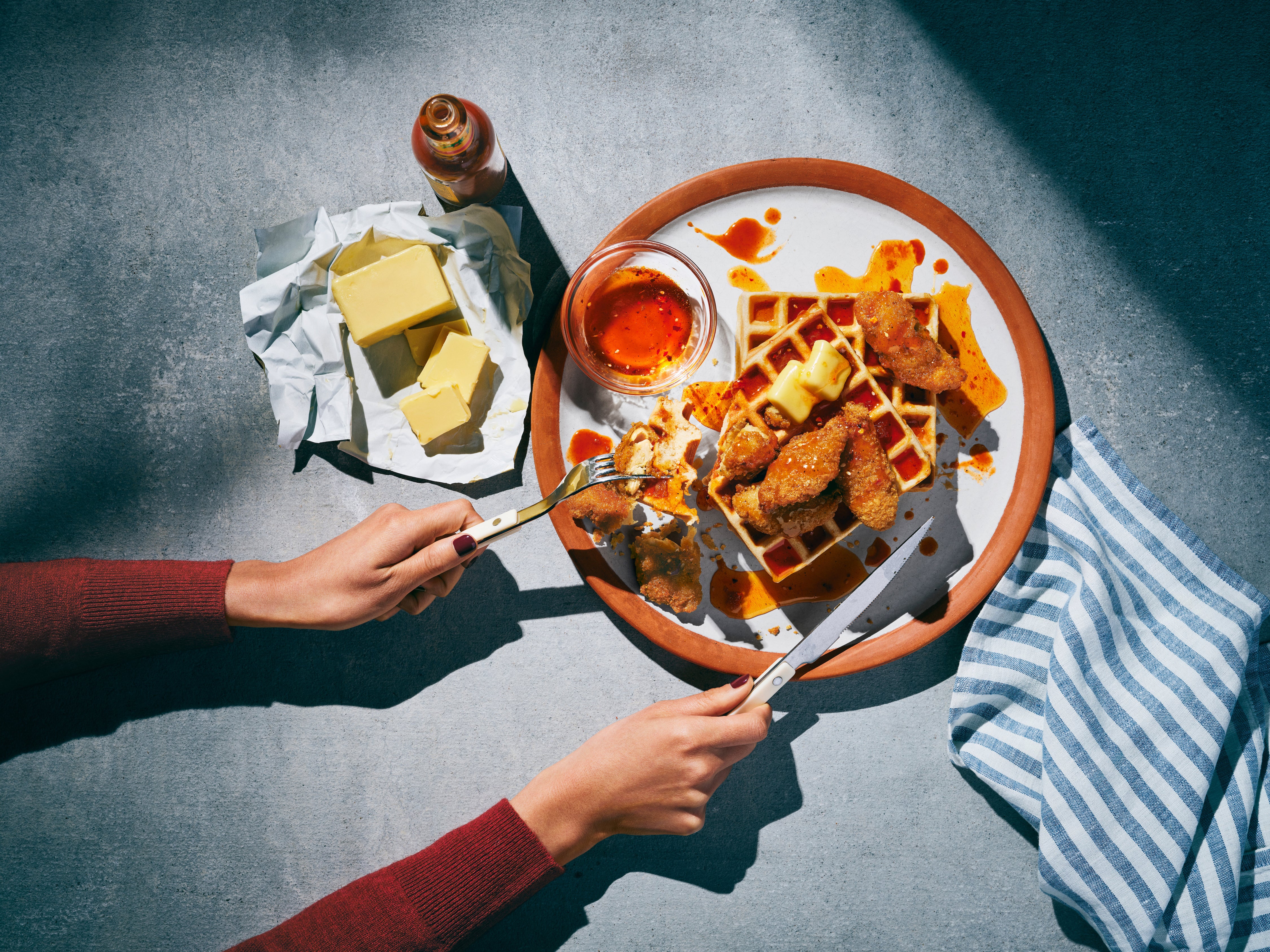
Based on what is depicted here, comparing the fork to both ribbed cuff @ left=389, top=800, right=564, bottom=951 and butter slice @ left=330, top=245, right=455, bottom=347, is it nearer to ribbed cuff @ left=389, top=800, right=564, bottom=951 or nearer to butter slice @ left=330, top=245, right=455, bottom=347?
butter slice @ left=330, top=245, right=455, bottom=347

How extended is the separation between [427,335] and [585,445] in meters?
0.75

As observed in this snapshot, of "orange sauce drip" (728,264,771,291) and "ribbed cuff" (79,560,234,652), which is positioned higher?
"orange sauce drip" (728,264,771,291)

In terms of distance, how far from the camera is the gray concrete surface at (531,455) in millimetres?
2521

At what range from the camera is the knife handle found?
2.18 m

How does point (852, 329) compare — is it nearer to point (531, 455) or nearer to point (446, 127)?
point (531, 455)

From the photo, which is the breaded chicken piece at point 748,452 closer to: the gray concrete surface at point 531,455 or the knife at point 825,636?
the knife at point 825,636

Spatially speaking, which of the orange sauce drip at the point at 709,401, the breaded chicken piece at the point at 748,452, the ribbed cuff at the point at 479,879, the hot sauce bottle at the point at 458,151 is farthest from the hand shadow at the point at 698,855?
the hot sauce bottle at the point at 458,151

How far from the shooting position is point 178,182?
2.65 m

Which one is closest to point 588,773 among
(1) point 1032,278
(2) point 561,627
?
(2) point 561,627

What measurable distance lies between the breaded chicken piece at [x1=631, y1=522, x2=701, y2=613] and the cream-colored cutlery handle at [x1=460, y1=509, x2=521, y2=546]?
49 centimetres

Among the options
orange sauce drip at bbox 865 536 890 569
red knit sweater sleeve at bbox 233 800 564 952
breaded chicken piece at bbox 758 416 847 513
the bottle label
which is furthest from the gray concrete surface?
breaded chicken piece at bbox 758 416 847 513

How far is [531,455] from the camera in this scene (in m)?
2.59

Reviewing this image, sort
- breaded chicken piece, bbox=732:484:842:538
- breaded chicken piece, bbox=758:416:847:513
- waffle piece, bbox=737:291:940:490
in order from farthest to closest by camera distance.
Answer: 1. waffle piece, bbox=737:291:940:490
2. breaded chicken piece, bbox=732:484:842:538
3. breaded chicken piece, bbox=758:416:847:513

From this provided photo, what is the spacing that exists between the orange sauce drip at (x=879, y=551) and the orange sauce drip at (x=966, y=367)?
0.49 metres
